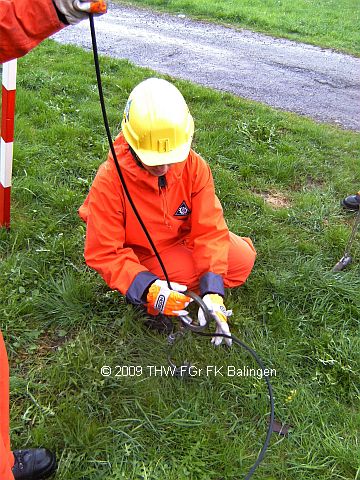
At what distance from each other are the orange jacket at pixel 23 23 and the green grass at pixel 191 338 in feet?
5.28

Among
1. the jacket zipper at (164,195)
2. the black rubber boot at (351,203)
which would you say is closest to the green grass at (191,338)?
the black rubber boot at (351,203)

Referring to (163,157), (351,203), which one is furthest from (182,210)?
(351,203)

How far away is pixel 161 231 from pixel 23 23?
1510 mm

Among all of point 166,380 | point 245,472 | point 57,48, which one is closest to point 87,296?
point 166,380

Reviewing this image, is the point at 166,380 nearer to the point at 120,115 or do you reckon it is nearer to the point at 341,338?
the point at 341,338

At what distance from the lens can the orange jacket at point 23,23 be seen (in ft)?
4.65

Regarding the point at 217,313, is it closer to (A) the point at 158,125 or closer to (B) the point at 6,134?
(A) the point at 158,125

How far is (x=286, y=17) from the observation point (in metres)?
11.3

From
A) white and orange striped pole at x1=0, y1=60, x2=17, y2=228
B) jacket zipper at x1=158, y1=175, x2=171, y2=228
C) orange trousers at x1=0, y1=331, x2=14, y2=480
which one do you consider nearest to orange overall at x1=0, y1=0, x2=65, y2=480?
orange trousers at x1=0, y1=331, x2=14, y2=480

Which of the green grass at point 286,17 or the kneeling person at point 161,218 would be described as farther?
the green grass at point 286,17

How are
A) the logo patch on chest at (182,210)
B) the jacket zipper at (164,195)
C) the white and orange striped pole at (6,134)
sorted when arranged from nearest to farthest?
the jacket zipper at (164,195), the logo patch on chest at (182,210), the white and orange striped pole at (6,134)

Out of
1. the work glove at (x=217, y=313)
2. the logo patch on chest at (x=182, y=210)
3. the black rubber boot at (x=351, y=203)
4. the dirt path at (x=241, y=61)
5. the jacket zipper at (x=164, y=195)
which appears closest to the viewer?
the work glove at (x=217, y=313)

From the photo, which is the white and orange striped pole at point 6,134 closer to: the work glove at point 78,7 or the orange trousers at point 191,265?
the orange trousers at point 191,265

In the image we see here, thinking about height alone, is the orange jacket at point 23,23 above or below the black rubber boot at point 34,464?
above
